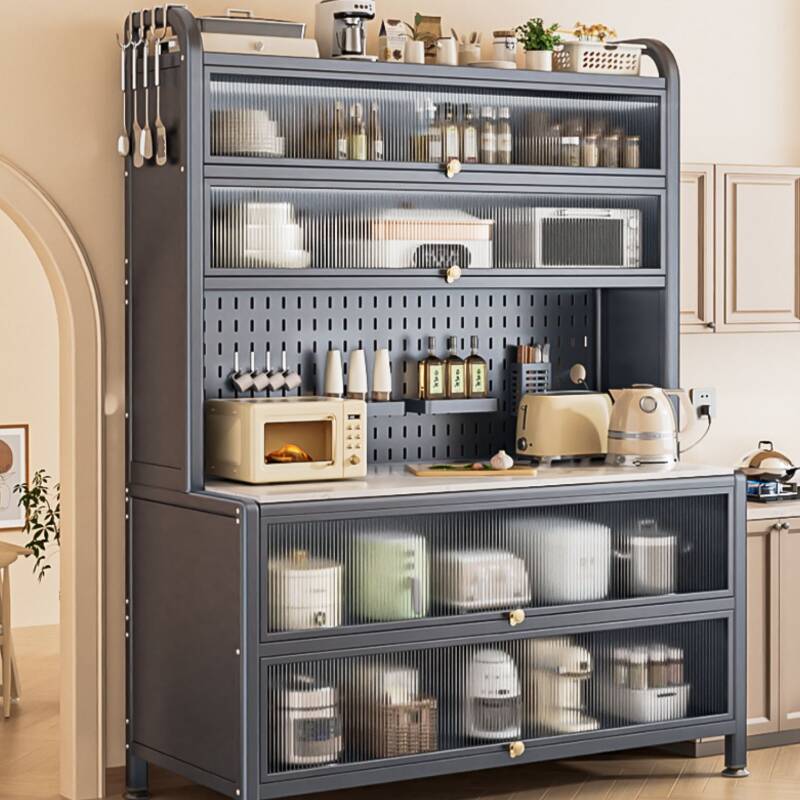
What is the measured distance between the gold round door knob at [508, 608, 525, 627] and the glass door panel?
1117 millimetres

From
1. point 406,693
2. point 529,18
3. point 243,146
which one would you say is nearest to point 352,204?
point 243,146

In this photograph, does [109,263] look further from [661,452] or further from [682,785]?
[682,785]

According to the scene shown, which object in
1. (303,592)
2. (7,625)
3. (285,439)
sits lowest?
(7,625)

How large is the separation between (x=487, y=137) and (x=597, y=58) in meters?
0.52

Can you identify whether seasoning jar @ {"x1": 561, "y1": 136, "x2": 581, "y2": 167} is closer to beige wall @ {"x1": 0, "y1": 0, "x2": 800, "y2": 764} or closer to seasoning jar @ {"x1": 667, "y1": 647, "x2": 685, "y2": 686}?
beige wall @ {"x1": 0, "y1": 0, "x2": 800, "y2": 764}

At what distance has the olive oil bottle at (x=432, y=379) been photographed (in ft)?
17.7

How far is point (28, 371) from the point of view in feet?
27.6

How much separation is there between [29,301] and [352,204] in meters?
3.78

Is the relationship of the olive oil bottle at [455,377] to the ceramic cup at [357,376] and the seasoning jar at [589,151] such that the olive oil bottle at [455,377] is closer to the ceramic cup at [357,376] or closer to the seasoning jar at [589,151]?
the ceramic cup at [357,376]

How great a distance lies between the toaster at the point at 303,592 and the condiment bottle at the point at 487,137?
1.45 meters

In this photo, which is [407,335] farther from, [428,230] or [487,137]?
[487,137]

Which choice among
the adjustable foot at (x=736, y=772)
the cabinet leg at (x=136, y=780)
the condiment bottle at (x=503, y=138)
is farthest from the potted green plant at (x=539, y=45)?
the cabinet leg at (x=136, y=780)

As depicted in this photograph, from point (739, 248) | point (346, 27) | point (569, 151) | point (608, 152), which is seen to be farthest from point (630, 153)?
point (346, 27)

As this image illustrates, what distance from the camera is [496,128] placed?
5250mm
